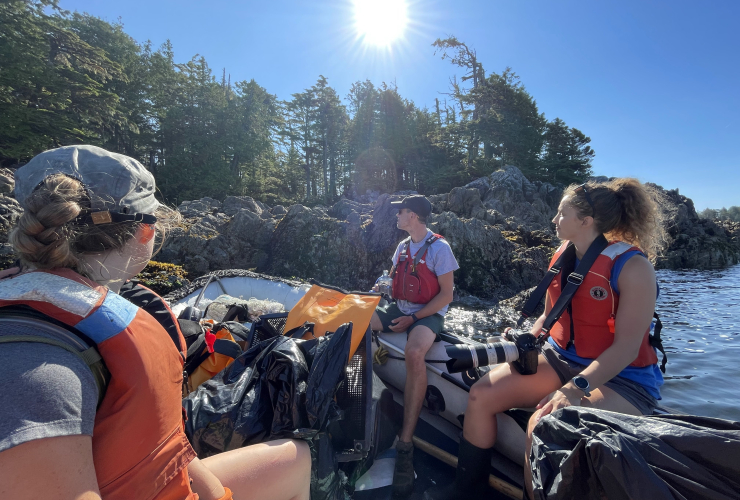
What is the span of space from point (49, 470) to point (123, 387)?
0.74 feet

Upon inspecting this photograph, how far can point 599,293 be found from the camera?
7.59 ft

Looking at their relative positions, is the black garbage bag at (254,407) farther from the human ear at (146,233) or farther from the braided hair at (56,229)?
the braided hair at (56,229)

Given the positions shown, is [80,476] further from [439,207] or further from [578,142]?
[578,142]

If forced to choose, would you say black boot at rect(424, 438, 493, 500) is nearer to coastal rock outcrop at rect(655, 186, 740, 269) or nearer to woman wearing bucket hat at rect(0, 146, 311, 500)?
woman wearing bucket hat at rect(0, 146, 311, 500)

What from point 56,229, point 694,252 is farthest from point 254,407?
point 694,252

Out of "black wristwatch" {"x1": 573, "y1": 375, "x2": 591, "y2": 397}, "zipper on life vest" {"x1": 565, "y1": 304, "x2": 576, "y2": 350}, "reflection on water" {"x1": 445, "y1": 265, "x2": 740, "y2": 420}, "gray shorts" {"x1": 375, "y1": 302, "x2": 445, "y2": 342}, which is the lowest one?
"reflection on water" {"x1": 445, "y1": 265, "x2": 740, "y2": 420}

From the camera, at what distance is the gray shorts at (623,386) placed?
2.12 meters

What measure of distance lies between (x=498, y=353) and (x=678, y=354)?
6239 mm

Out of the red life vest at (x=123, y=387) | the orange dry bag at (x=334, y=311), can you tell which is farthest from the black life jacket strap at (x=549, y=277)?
the red life vest at (x=123, y=387)

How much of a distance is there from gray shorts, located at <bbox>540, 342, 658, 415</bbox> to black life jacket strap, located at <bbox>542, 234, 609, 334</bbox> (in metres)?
0.22

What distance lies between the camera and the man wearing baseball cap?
2.94 metres

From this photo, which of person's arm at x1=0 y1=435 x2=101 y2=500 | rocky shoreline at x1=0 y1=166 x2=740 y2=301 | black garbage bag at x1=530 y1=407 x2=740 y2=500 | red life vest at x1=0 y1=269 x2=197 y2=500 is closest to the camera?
person's arm at x1=0 y1=435 x2=101 y2=500

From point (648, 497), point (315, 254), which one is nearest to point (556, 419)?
point (648, 497)

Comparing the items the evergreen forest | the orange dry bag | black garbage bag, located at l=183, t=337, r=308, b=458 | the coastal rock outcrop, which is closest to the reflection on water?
the orange dry bag
